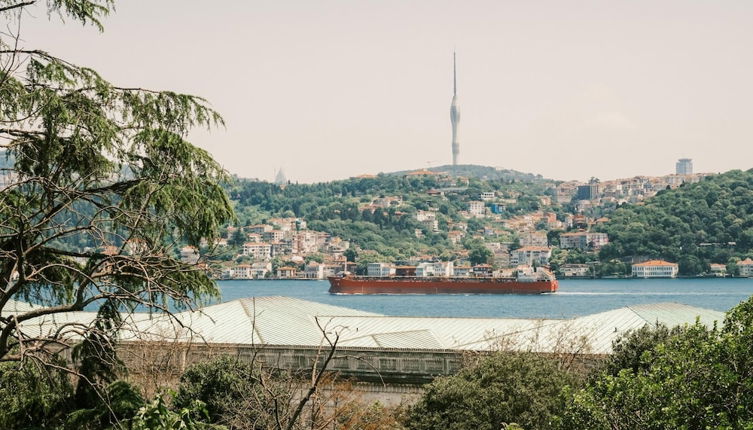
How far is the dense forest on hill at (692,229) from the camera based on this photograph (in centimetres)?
12169

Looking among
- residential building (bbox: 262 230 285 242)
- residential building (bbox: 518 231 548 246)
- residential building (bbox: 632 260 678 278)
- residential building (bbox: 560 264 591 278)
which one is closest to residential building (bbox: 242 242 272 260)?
residential building (bbox: 262 230 285 242)

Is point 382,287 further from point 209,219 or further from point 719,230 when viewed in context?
point 209,219

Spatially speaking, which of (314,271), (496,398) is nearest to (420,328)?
(496,398)

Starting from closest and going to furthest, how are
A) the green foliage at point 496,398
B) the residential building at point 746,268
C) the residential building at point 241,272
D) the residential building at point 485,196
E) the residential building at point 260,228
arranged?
the green foliage at point 496,398
the residential building at point 746,268
the residential building at point 241,272
the residential building at point 260,228
the residential building at point 485,196

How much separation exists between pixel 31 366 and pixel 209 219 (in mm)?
1711

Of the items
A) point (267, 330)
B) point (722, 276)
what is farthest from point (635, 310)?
point (722, 276)

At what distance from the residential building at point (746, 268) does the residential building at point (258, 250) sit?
67111 mm

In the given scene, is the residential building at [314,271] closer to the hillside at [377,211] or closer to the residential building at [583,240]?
the hillside at [377,211]

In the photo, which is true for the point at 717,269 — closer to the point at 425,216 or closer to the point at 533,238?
the point at 533,238

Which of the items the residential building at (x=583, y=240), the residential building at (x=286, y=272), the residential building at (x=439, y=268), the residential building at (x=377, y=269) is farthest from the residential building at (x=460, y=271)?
the residential building at (x=286, y=272)

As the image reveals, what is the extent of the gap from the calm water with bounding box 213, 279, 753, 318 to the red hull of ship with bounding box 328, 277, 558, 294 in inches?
28.4

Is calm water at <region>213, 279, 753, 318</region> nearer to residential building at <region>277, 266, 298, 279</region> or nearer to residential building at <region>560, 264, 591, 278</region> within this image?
residential building at <region>560, 264, 591, 278</region>

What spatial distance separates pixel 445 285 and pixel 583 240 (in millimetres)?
53211

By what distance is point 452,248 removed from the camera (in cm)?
15838
